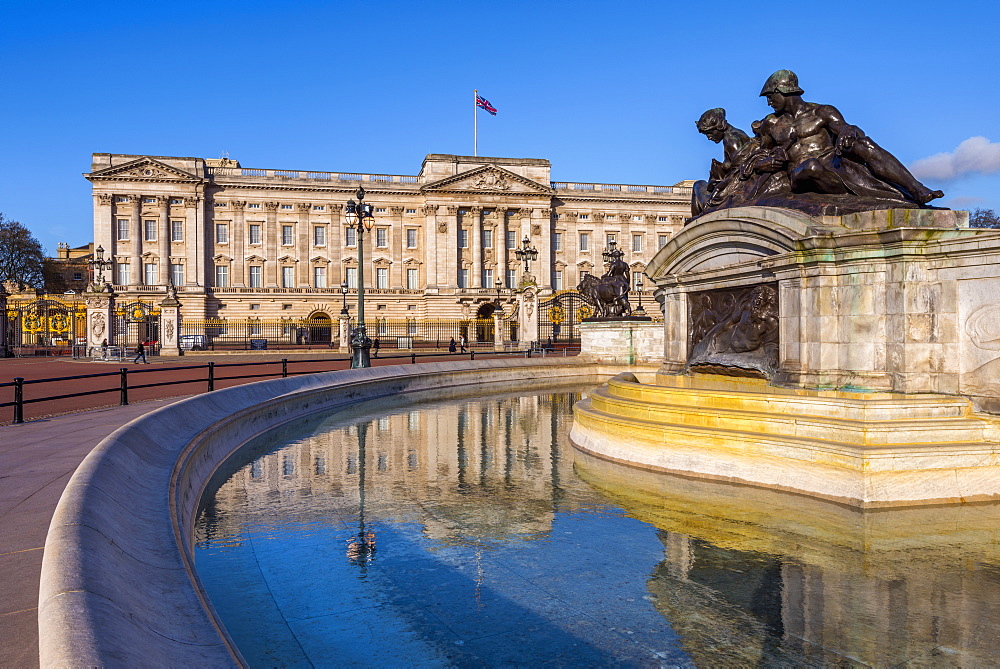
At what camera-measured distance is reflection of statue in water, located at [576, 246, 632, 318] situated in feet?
83.6

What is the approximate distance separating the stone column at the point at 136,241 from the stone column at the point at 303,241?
47.9ft

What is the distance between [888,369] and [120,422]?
31.7 ft

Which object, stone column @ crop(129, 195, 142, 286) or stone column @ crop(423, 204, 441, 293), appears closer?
stone column @ crop(129, 195, 142, 286)

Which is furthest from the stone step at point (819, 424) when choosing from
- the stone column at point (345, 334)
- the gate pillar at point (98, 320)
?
the gate pillar at point (98, 320)

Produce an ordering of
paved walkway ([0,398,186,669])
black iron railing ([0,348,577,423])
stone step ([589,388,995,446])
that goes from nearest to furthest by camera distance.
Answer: paved walkway ([0,398,186,669])
stone step ([589,388,995,446])
black iron railing ([0,348,577,423])

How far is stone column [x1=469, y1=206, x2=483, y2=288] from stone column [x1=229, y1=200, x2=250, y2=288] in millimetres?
23178

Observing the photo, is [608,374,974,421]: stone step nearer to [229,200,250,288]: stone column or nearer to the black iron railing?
the black iron railing

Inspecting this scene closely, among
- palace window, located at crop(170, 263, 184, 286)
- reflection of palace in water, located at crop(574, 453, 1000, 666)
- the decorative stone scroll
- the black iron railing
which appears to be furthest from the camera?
palace window, located at crop(170, 263, 184, 286)

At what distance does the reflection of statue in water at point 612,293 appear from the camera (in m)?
25.5

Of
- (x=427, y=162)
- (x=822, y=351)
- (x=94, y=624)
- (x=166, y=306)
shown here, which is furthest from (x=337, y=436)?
(x=427, y=162)

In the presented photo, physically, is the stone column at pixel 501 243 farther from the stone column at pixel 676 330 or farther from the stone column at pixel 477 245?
the stone column at pixel 676 330

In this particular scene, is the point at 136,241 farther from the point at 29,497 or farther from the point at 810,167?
the point at 810,167

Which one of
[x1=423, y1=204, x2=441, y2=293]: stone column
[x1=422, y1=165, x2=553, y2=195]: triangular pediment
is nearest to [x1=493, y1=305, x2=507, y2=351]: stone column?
[x1=423, y1=204, x2=441, y2=293]: stone column

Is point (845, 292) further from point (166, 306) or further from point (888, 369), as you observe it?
point (166, 306)
